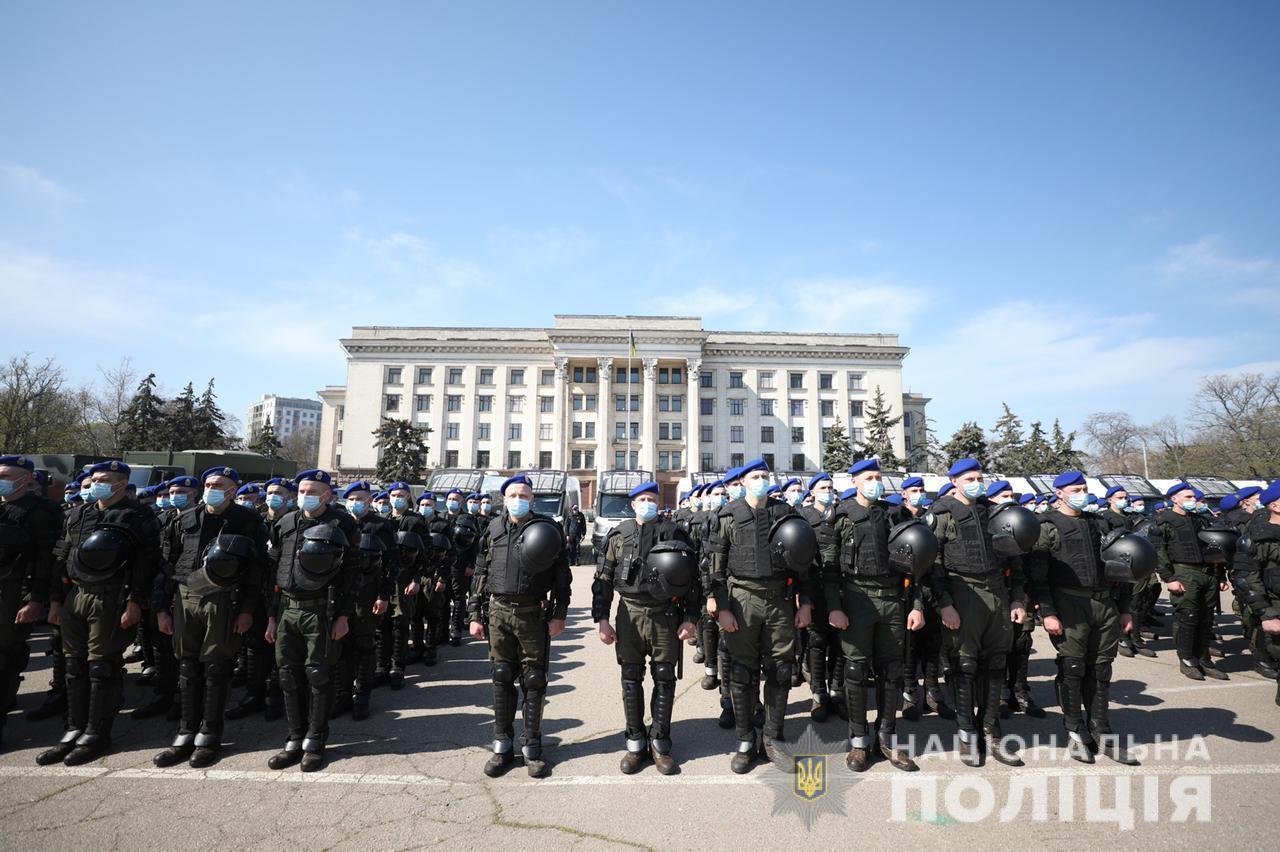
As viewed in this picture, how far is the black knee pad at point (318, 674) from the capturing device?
4.78m

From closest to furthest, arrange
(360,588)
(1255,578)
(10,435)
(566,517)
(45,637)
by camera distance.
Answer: (360,588)
(1255,578)
(45,637)
(566,517)
(10,435)

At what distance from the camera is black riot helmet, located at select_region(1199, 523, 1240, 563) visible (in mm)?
7453

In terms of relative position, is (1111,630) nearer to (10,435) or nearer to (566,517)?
(566,517)

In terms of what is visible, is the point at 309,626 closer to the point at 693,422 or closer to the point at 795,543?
the point at 795,543

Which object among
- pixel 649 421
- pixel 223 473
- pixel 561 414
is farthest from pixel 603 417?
pixel 223 473

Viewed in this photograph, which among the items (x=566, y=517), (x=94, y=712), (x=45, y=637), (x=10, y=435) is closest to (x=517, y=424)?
(x=10, y=435)

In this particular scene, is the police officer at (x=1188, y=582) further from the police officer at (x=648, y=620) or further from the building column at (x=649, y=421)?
the building column at (x=649, y=421)

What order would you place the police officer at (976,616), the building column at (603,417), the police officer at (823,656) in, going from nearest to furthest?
1. the police officer at (976,616)
2. the police officer at (823,656)
3. the building column at (603,417)

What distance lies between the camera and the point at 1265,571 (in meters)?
6.49

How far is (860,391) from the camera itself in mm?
62031

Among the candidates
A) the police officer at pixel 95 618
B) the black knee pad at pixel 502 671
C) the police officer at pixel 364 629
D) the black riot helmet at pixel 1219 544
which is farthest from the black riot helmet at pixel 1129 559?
the police officer at pixel 95 618

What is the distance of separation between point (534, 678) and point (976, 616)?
393cm

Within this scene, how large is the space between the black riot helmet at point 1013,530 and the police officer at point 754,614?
185cm

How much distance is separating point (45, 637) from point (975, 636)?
13015mm
